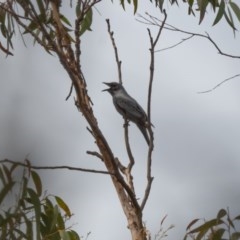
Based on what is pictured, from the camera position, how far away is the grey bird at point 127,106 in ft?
21.5

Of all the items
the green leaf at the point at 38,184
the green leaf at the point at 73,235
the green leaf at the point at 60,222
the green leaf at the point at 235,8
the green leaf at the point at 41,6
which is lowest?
the green leaf at the point at 73,235

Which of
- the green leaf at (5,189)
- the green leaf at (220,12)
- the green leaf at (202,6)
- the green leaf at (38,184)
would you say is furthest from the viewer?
the green leaf at (220,12)

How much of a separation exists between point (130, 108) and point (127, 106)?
47 mm

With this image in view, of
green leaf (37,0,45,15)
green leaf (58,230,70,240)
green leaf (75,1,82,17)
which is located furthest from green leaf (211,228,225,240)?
green leaf (75,1,82,17)

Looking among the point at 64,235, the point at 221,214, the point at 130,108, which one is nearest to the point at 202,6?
the point at 221,214

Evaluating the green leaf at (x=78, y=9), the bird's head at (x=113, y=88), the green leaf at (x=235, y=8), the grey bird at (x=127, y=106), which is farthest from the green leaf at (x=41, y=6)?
the bird's head at (x=113, y=88)

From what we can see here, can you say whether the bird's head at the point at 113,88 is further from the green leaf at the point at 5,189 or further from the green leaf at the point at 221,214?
the green leaf at the point at 5,189

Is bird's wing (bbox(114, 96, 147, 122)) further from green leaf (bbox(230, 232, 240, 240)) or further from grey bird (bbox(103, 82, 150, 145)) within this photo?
green leaf (bbox(230, 232, 240, 240))

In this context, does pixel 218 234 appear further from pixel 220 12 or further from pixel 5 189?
pixel 220 12

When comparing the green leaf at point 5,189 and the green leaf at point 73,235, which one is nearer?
the green leaf at point 5,189

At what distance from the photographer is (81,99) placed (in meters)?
3.54

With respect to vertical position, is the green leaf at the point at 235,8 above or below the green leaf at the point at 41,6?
below

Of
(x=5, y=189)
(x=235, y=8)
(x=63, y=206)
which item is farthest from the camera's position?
(x=235, y=8)

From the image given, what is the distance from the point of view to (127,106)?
673 centimetres
